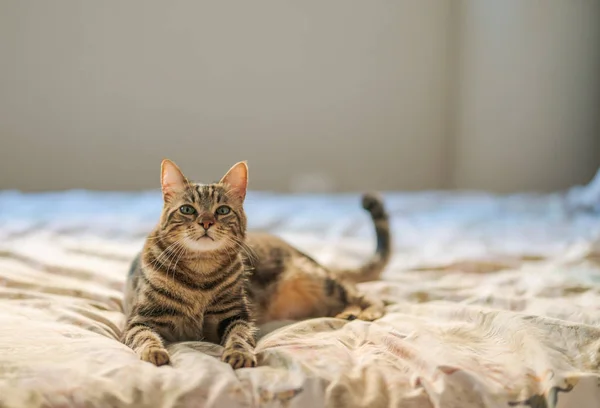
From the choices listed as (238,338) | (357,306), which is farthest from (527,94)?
(238,338)

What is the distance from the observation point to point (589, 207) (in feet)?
8.01

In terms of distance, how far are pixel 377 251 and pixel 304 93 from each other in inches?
85.8

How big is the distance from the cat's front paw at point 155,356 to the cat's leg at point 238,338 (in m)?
0.09

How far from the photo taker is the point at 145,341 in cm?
105

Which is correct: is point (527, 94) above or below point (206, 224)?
above

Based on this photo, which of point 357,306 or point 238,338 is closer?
point 238,338

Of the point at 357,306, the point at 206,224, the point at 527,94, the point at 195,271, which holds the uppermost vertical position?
the point at 527,94

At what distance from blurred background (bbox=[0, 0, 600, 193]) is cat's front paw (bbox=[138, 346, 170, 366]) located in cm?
273

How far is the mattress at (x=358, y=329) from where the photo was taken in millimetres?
852

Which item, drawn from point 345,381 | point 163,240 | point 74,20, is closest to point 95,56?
point 74,20

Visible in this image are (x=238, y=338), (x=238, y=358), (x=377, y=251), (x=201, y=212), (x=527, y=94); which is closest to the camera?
(x=238, y=358)

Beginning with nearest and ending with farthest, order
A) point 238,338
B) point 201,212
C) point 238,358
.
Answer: point 238,358 → point 238,338 → point 201,212

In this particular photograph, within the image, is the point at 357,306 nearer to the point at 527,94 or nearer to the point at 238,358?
A: the point at 238,358

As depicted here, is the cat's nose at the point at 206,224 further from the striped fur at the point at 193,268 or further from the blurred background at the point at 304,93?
the blurred background at the point at 304,93
